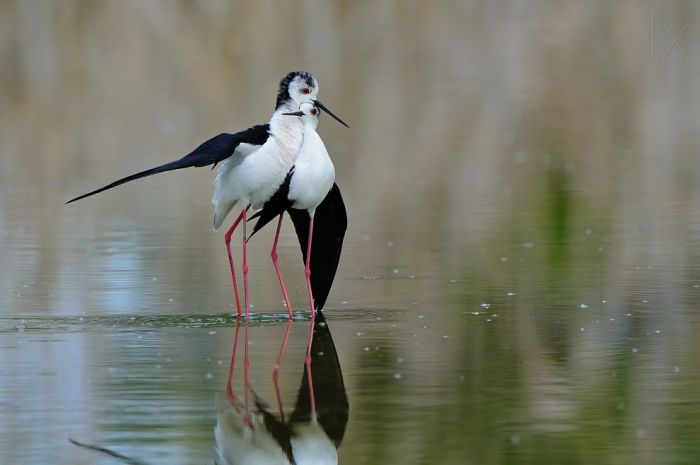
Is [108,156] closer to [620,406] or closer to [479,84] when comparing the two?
[479,84]

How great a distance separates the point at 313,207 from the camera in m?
9.53

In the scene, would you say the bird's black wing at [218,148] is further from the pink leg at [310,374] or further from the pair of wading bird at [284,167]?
the pink leg at [310,374]

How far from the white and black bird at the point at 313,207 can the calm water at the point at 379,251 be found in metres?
0.21

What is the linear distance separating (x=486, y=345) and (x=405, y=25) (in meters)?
20.3

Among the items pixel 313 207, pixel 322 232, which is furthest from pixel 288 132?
pixel 322 232

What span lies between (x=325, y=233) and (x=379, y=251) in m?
1.50

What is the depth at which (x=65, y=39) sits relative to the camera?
27.5m

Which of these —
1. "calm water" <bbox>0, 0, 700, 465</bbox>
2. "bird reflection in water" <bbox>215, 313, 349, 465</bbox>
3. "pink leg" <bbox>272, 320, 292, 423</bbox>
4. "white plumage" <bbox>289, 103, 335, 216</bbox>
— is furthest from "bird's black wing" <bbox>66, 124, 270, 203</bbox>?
"bird reflection in water" <bbox>215, 313, 349, 465</bbox>

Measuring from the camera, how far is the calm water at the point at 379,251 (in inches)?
259

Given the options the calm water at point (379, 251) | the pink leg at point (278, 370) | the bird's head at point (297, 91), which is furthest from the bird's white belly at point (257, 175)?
the pink leg at point (278, 370)

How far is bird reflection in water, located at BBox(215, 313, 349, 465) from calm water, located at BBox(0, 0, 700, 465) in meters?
0.02

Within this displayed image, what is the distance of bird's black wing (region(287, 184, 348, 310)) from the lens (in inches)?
385

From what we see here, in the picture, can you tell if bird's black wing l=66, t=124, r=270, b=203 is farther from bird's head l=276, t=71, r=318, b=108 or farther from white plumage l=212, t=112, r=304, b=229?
bird's head l=276, t=71, r=318, b=108

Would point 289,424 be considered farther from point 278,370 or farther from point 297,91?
point 297,91
